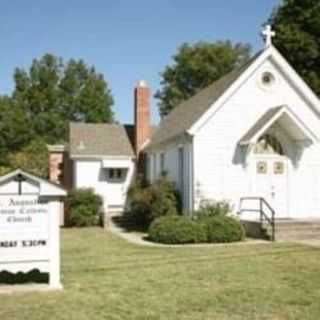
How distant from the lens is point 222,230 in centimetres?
2044

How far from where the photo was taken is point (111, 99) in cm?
6756

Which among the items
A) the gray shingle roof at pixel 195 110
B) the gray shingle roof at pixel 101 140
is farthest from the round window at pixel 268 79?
the gray shingle roof at pixel 101 140

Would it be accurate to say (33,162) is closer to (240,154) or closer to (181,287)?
Result: (240,154)

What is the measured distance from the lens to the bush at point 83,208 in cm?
2914

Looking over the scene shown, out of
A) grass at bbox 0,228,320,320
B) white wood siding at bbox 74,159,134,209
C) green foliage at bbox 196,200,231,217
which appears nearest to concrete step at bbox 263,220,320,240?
green foliage at bbox 196,200,231,217

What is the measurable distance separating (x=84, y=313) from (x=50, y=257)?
2.24 metres

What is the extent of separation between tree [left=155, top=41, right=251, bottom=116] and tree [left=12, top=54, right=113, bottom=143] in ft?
31.2

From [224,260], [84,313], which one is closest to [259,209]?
[224,260]

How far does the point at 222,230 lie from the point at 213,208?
9.88ft

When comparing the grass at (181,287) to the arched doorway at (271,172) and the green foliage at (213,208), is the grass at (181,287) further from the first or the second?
the arched doorway at (271,172)

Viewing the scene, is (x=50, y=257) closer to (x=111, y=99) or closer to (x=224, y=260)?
(x=224, y=260)

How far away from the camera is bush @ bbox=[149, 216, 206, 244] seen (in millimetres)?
20000

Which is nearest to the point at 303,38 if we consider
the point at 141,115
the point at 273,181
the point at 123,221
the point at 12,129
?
the point at 141,115

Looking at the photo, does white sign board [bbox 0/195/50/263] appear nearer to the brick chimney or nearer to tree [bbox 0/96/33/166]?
the brick chimney
